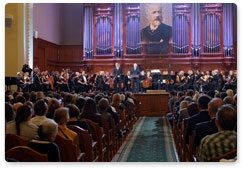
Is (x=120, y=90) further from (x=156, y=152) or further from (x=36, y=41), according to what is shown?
(x=156, y=152)

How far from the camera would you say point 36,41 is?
14.3 metres

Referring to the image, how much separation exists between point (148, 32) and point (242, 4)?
863 centimetres

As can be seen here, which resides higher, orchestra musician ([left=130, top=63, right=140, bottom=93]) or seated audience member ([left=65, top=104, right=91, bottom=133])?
orchestra musician ([left=130, top=63, right=140, bottom=93])

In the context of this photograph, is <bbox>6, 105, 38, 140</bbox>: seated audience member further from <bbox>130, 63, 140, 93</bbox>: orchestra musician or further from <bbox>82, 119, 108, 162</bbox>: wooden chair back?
<bbox>130, 63, 140, 93</bbox>: orchestra musician

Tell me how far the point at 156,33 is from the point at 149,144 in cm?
721

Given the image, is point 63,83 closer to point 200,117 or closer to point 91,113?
point 91,113

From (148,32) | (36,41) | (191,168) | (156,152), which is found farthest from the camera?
(36,41)

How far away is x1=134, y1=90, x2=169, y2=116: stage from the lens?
37.0ft

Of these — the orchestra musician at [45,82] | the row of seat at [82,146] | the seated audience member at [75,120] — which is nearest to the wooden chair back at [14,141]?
the row of seat at [82,146]

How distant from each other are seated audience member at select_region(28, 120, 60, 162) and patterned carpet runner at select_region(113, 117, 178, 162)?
1.59m

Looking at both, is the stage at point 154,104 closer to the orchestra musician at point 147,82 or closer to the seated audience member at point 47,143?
the orchestra musician at point 147,82

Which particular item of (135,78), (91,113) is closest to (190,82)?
(135,78)

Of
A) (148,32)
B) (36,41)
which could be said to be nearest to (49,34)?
(36,41)

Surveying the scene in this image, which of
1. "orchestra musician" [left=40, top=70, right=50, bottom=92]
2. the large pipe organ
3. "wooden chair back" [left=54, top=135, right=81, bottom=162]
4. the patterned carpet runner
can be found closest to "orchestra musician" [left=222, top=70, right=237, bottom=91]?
the patterned carpet runner
